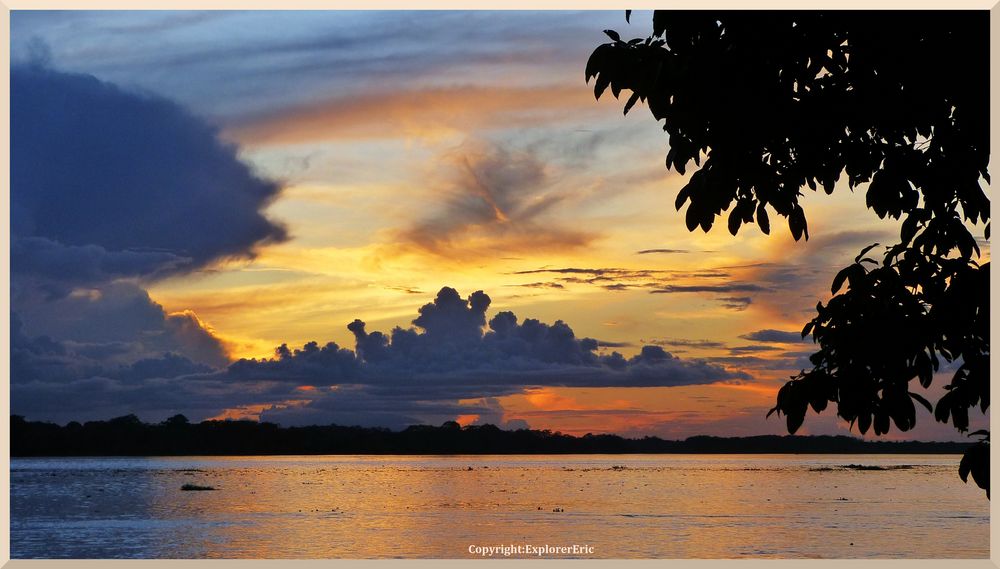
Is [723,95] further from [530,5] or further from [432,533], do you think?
[432,533]

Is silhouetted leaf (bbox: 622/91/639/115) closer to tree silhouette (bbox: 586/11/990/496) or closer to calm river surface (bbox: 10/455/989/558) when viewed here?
tree silhouette (bbox: 586/11/990/496)

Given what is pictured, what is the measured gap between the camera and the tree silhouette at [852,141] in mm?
7566

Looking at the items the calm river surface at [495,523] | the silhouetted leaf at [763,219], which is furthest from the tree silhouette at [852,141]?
the calm river surface at [495,523]

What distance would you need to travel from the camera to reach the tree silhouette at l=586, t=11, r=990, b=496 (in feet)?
24.8

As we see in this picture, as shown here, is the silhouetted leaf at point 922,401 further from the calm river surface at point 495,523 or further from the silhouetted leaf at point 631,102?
the calm river surface at point 495,523

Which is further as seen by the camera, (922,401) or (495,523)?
(495,523)

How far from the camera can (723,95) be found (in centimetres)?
758

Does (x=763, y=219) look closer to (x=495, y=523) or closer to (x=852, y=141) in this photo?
(x=852, y=141)

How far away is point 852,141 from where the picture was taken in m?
8.01

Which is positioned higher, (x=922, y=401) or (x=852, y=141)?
(x=852, y=141)

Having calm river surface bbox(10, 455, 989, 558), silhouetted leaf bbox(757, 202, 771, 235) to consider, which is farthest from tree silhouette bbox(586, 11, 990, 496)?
calm river surface bbox(10, 455, 989, 558)

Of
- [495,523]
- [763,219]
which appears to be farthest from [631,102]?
[495,523]

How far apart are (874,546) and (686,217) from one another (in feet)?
155

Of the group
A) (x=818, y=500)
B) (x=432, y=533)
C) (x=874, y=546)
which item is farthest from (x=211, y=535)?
(x=818, y=500)
